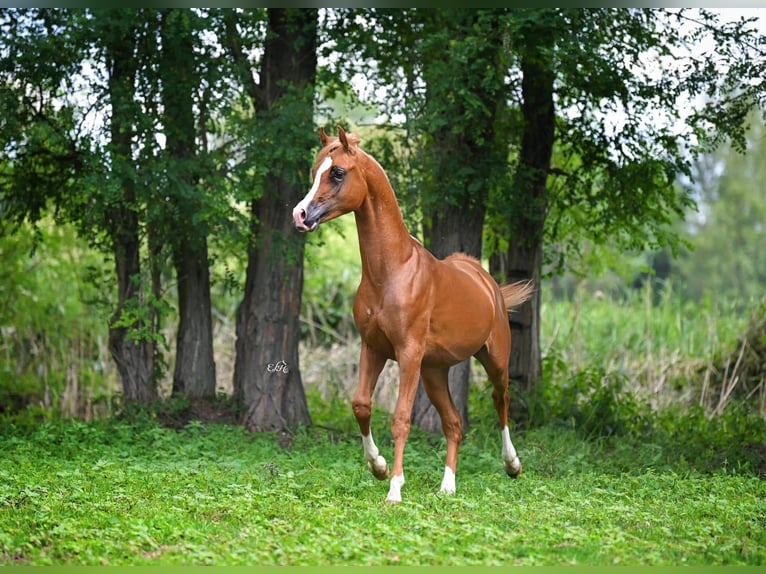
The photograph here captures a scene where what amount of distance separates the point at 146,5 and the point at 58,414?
243 inches

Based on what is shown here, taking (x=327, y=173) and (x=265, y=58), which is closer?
(x=327, y=173)

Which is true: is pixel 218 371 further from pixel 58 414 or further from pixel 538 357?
pixel 538 357

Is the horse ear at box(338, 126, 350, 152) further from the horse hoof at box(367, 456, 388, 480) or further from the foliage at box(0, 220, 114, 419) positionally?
the foliage at box(0, 220, 114, 419)

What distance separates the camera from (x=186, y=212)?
10383 millimetres

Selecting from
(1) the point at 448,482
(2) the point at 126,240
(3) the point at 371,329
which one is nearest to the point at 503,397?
(1) the point at 448,482

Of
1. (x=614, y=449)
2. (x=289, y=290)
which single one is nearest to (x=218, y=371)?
(x=289, y=290)

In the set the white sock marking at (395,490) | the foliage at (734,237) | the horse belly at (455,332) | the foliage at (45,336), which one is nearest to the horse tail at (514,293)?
the horse belly at (455,332)

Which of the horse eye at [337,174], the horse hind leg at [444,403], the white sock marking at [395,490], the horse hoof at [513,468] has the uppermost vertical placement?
the horse eye at [337,174]

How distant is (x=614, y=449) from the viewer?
11.0m

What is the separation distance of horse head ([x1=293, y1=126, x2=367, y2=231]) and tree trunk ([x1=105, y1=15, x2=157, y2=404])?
140 inches

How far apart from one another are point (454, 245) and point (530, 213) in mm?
934

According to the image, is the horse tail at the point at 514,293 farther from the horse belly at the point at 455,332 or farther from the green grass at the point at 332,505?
the green grass at the point at 332,505

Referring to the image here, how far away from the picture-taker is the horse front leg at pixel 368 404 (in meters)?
7.37

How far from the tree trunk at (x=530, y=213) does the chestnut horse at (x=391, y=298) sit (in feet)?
10.7
